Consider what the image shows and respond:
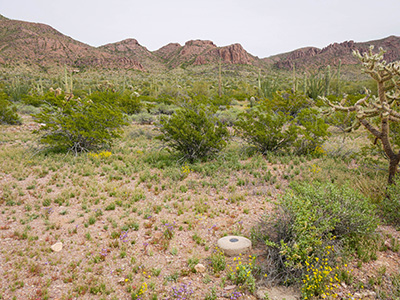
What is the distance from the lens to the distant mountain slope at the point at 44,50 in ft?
188

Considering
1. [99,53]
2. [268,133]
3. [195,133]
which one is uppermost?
[99,53]

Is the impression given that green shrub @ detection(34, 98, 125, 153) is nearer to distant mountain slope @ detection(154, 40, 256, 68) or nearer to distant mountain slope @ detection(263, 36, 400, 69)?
distant mountain slope @ detection(154, 40, 256, 68)

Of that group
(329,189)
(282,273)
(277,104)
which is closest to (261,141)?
(329,189)

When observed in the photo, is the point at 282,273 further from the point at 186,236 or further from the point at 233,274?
the point at 186,236

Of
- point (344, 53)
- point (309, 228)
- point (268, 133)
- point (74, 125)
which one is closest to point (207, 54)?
point (344, 53)

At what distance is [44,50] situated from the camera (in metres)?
63.0

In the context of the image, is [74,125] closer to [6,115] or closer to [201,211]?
[201,211]

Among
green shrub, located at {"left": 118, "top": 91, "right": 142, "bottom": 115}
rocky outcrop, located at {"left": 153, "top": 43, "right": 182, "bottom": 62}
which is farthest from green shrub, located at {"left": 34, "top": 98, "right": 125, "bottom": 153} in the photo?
rocky outcrop, located at {"left": 153, "top": 43, "right": 182, "bottom": 62}

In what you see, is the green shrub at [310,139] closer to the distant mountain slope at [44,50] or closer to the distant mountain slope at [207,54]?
the distant mountain slope at [44,50]

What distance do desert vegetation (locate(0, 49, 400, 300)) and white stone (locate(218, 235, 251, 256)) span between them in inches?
5.3

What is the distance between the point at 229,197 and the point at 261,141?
3401 millimetres

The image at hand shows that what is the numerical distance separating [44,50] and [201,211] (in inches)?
2961

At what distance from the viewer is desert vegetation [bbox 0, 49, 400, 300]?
3.32m

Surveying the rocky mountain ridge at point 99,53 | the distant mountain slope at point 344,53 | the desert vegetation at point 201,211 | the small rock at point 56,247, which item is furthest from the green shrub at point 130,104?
the distant mountain slope at point 344,53
